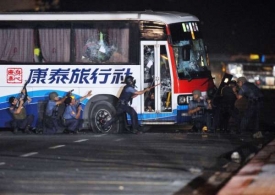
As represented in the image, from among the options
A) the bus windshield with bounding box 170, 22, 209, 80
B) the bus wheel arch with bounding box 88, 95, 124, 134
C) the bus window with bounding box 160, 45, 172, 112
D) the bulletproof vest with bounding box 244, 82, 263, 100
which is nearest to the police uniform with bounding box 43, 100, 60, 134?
the bus wheel arch with bounding box 88, 95, 124, 134

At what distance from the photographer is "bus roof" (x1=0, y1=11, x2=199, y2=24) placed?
23.9 metres

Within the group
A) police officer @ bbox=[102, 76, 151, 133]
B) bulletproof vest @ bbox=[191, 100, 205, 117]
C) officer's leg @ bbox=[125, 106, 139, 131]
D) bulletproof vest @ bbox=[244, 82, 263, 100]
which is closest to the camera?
bulletproof vest @ bbox=[244, 82, 263, 100]

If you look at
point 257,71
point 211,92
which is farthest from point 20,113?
point 257,71

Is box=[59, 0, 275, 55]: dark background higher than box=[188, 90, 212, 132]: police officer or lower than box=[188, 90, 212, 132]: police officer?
higher

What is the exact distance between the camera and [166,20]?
23.7 meters

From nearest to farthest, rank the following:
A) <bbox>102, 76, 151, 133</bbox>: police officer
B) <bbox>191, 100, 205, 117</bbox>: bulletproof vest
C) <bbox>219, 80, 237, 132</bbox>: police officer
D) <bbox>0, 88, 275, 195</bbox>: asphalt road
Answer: <bbox>0, 88, 275, 195</bbox>: asphalt road → <bbox>102, 76, 151, 133</bbox>: police officer → <bbox>191, 100, 205, 117</bbox>: bulletproof vest → <bbox>219, 80, 237, 132</bbox>: police officer

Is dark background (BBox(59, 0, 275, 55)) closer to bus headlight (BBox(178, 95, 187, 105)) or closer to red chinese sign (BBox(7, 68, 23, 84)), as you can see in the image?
red chinese sign (BBox(7, 68, 23, 84))

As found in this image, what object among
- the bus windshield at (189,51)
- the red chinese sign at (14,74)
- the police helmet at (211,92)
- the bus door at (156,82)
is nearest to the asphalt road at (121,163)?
the bus door at (156,82)

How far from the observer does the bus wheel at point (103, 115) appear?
23.9 m

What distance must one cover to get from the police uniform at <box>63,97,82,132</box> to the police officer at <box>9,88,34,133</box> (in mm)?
1075

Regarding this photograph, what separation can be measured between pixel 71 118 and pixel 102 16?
317 cm

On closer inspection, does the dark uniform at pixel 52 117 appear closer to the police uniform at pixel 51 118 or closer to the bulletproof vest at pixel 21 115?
the police uniform at pixel 51 118

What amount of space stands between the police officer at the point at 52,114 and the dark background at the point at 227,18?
4711 cm

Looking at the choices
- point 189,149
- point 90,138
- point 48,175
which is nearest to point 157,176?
point 48,175
